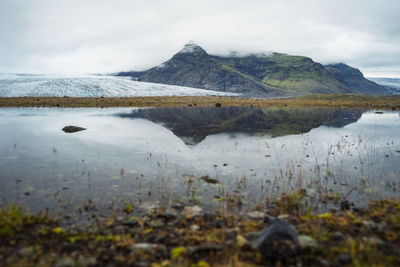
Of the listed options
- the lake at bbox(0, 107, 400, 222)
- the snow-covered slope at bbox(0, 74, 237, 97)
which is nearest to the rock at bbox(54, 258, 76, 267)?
the lake at bbox(0, 107, 400, 222)

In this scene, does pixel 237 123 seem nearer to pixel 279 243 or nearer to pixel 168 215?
pixel 168 215

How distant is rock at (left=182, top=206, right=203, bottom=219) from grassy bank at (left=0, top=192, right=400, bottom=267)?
0.09 feet

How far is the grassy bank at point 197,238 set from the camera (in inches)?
213

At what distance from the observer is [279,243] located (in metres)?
5.45

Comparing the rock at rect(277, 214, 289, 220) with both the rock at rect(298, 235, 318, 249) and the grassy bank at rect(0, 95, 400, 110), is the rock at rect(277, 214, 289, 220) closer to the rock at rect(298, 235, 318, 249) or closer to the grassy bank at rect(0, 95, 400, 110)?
the rock at rect(298, 235, 318, 249)

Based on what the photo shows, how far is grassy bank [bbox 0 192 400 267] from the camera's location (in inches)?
213

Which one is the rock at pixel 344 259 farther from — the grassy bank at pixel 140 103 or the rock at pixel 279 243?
the grassy bank at pixel 140 103

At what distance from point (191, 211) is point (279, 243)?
2.94m

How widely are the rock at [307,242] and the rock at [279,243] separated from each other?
1.41ft

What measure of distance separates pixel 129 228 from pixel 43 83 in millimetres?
100731

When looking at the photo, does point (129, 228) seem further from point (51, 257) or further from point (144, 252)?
point (51, 257)

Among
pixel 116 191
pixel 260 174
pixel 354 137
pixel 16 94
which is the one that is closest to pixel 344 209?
pixel 260 174

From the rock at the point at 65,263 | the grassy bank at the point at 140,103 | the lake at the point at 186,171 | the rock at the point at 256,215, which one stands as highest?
the grassy bank at the point at 140,103

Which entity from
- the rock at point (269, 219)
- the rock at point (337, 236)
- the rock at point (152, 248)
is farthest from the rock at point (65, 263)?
the rock at point (337, 236)
